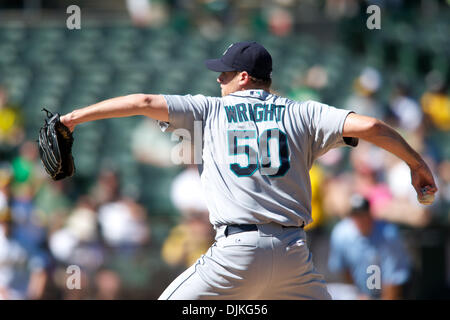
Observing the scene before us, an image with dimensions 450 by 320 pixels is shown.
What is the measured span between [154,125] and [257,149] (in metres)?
5.90

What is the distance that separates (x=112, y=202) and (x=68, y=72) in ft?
13.8

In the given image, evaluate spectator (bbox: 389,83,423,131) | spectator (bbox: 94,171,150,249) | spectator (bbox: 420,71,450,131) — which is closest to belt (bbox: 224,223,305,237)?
spectator (bbox: 94,171,150,249)

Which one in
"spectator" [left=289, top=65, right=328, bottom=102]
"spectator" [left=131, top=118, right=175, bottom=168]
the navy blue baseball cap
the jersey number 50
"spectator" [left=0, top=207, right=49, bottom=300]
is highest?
"spectator" [left=289, top=65, right=328, bottom=102]

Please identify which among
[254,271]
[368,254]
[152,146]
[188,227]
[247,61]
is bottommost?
[368,254]

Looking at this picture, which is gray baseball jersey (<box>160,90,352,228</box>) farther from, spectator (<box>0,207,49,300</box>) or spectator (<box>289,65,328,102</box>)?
spectator (<box>289,65,328,102</box>)

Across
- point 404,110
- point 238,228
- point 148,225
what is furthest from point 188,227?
point 238,228

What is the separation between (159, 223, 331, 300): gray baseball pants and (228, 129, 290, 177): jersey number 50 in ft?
0.85

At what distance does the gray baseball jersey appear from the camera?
331cm

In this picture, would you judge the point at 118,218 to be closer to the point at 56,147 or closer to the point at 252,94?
the point at 56,147

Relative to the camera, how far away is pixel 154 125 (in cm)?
912

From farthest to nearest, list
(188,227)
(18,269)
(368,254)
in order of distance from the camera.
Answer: (188,227), (18,269), (368,254)

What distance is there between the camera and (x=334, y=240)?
6.25 meters
